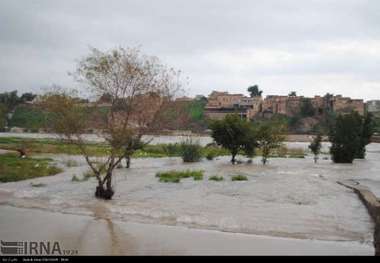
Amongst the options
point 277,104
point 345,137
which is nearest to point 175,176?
point 345,137

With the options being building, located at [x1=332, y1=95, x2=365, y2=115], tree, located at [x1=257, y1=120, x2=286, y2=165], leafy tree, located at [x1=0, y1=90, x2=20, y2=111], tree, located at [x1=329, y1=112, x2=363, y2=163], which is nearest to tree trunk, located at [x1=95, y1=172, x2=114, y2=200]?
tree, located at [x1=257, y1=120, x2=286, y2=165]

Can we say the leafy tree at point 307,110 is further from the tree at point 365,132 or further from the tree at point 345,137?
the tree at point 345,137

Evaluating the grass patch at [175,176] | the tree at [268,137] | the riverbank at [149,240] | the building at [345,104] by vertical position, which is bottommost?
the grass patch at [175,176]

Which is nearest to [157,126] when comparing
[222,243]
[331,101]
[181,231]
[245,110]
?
[181,231]

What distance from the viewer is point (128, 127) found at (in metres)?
17.1

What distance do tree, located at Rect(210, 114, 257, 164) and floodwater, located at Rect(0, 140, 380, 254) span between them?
13.0 metres

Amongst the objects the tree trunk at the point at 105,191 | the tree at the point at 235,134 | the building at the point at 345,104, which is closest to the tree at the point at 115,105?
the tree trunk at the point at 105,191

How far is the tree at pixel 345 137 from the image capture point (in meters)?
39.4

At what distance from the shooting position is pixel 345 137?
3950cm

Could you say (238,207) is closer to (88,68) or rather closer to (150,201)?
(150,201)

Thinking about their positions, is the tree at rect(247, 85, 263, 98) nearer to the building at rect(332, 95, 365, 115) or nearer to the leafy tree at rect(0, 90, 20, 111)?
the building at rect(332, 95, 365, 115)

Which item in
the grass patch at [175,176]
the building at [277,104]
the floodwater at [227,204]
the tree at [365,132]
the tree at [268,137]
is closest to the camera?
the floodwater at [227,204]

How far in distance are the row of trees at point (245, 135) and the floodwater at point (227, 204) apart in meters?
12.9

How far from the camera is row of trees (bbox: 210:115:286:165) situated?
37156 mm
